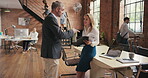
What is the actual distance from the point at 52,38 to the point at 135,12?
5.27 meters

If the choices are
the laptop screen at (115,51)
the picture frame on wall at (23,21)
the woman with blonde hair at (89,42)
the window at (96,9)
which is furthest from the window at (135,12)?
the picture frame on wall at (23,21)

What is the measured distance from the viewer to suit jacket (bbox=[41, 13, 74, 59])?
2.06 m

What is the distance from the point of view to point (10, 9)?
33.4ft

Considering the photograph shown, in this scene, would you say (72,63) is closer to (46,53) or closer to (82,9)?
(46,53)

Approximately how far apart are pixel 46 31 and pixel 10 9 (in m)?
9.15

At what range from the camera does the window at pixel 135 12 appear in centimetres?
600

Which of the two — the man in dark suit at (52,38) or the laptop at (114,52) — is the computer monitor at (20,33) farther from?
the laptop at (114,52)

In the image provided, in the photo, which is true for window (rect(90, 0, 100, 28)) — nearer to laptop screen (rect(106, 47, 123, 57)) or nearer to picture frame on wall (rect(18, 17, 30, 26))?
picture frame on wall (rect(18, 17, 30, 26))

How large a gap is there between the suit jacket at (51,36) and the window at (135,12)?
15.7ft

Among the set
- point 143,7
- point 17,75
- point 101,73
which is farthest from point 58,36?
point 143,7

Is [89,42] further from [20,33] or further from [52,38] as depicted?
[20,33]

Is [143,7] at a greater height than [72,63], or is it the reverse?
[143,7]

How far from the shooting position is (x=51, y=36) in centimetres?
212

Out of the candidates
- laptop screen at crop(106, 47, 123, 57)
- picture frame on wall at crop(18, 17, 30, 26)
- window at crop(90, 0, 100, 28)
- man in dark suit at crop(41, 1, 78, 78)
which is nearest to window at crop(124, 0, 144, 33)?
window at crop(90, 0, 100, 28)
